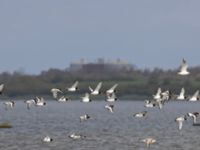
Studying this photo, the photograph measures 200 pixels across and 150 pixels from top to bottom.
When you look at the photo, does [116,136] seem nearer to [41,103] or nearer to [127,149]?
[41,103]

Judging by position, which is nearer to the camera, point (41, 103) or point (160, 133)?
point (41, 103)

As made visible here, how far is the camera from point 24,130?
328ft

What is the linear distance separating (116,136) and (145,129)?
14357 millimetres

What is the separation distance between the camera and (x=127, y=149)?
74250 mm

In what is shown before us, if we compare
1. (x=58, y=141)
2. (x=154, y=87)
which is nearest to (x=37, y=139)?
(x=58, y=141)

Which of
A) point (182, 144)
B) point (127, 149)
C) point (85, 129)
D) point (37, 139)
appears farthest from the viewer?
point (85, 129)

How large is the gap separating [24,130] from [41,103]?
17241mm

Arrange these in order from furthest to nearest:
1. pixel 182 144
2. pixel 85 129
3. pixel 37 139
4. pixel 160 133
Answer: pixel 85 129
pixel 160 133
pixel 37 139
pixel 182 144

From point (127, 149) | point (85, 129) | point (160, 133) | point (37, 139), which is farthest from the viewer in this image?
point (85, 129)

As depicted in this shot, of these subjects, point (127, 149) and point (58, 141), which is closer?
point (127, 149)

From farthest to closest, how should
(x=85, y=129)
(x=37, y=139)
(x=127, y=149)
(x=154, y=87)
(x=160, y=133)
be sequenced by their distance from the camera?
(x=154, y=87) < (x=85, y=129) < (x=160, y=133) < (x=37, y=139) < (x=127, y=149)

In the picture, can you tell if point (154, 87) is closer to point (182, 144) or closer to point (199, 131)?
point (199, 131)

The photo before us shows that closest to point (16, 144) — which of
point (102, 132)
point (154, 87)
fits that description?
point (102, 132)

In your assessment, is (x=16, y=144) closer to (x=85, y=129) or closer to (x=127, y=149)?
(x=127, y=149)
